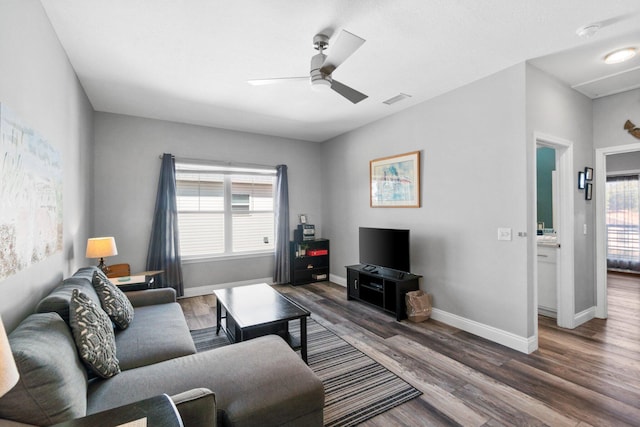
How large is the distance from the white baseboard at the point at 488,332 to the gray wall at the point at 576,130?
2.00ft

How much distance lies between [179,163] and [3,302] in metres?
3.49

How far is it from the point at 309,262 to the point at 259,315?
9.80ft

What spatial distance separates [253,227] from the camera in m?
5.35

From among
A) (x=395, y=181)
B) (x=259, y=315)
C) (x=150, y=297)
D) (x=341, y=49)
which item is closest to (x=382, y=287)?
(x=395, y=181)

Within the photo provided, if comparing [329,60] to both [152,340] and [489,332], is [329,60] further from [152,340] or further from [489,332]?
[489,332]

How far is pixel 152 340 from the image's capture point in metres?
2.12

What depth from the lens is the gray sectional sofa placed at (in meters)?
1.10

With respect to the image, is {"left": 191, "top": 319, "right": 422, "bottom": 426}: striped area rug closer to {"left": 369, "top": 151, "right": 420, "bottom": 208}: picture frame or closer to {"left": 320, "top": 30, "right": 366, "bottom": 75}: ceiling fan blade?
{"left": 369, "top": 151, "right": 420, "bottom": 208}: picture frame

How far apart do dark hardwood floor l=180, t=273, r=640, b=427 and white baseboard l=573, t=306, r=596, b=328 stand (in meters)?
0.07

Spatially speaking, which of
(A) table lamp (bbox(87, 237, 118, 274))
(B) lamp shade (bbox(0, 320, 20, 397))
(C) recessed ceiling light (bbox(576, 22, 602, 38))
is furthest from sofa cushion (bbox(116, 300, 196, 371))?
(C) recessed ceiling light (bbox(576, 22, 602, 38))

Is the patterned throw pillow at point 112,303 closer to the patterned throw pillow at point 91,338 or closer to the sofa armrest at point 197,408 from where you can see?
the patterned throw pillow at point 91,338

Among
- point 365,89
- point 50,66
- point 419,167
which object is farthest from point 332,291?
point 50,66

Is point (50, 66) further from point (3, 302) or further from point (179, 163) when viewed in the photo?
point (179, 163)

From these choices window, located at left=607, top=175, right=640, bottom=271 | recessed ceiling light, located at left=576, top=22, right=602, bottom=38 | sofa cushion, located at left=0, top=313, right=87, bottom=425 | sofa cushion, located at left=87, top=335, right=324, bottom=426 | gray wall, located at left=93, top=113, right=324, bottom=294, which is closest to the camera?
sofa cushion, located at left=0, top=313, right=87, bottom=425
